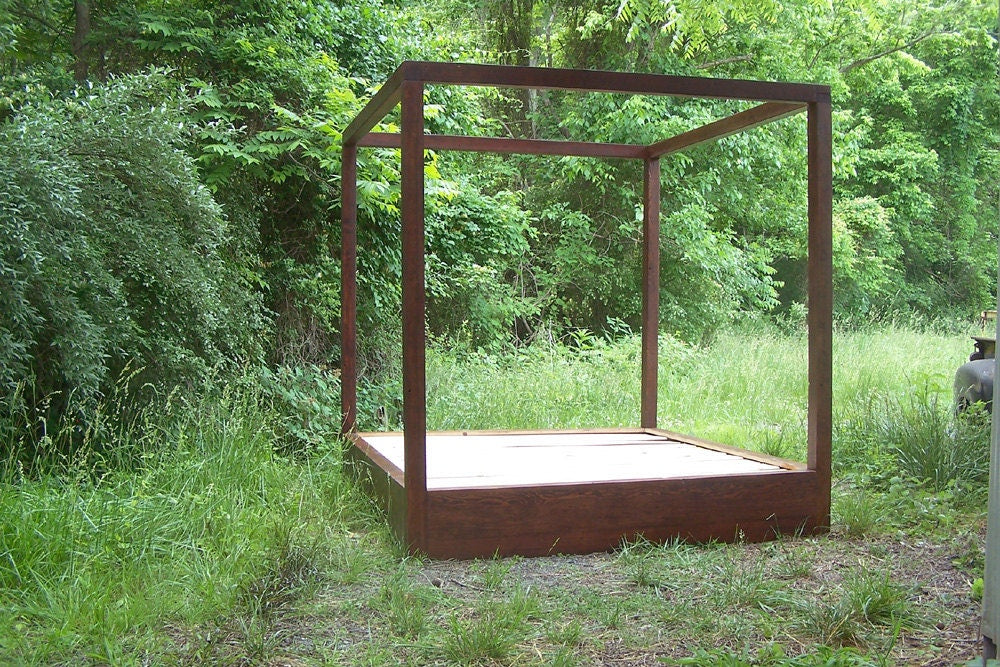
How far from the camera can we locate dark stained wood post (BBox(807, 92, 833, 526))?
12.8 ft

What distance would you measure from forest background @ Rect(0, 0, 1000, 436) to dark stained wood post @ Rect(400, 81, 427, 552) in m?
1.79

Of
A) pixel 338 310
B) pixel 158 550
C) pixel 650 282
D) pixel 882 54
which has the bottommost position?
pixel 158 550

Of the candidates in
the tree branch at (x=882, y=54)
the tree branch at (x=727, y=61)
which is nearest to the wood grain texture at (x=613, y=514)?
the tree branch at (x=727, y=61)

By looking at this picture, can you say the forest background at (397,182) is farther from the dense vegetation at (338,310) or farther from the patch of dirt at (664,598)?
the patch of dirt at (664,598)

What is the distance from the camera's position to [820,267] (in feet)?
12.9

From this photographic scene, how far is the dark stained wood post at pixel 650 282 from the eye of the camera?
544 cm

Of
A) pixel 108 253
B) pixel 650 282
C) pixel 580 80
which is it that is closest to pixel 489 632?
pixel 580 80

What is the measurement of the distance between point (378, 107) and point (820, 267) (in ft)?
6.48

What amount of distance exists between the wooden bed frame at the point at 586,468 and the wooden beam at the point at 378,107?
11 mm

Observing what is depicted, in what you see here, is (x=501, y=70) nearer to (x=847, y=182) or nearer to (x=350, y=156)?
(x=350, y=156)

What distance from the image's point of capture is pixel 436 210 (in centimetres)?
770

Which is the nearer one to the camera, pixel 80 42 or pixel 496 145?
pixel 496 145

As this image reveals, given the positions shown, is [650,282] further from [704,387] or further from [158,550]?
[158,550]

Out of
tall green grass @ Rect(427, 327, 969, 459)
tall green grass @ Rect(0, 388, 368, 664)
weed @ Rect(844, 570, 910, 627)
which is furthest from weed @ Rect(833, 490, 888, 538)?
tall green grass @ Rect(0, 388, 368, 664)
